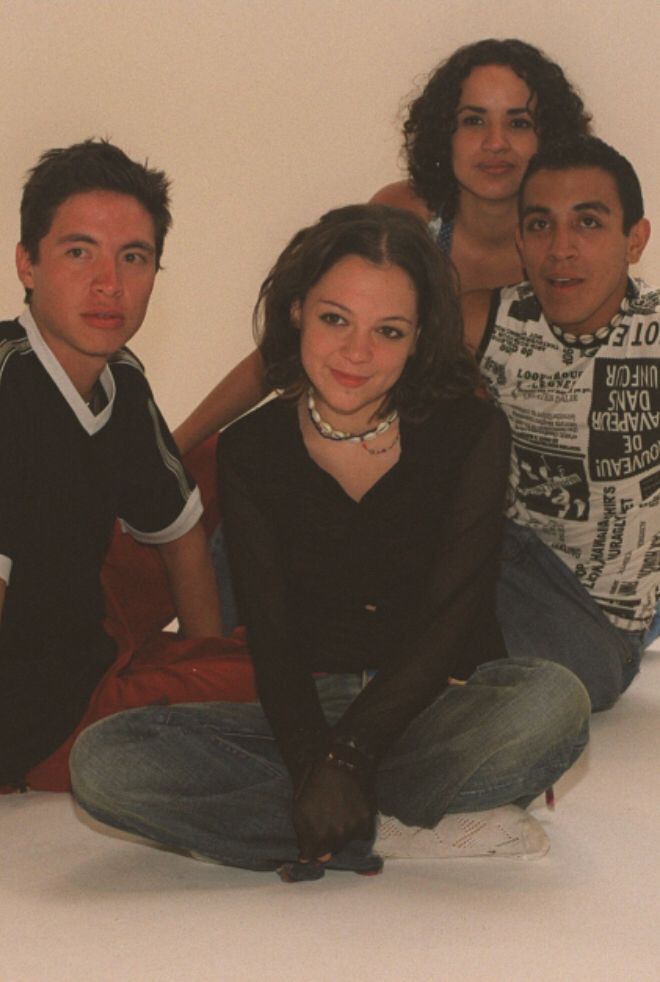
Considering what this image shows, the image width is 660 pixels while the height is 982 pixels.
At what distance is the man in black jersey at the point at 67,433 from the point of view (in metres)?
2.07

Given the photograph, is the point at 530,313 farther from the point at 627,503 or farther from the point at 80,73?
the point at 80,73

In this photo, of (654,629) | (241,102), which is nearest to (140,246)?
(654,629)

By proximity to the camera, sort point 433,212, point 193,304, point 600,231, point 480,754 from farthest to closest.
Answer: point 193,304 < point 433,212 < point 600,231 < point 480,754

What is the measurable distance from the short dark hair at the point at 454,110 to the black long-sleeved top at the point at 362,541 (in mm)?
895

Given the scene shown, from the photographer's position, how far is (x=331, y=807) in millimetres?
1689

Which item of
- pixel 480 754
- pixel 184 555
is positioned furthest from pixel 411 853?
pixel 184 555

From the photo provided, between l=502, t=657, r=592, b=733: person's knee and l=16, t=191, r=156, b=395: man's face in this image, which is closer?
l=502, t=657, r=592, b=733: person's knee

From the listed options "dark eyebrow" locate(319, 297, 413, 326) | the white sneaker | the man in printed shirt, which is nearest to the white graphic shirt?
the man in printed shirt

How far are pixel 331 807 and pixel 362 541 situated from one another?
381 mm

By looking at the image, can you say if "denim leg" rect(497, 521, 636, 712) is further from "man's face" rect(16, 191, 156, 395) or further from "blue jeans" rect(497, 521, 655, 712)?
"man's face" rect(16, 191, 156, 395)

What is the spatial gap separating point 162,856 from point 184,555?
54 centimetres

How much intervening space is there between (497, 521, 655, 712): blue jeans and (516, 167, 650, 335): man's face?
389mm

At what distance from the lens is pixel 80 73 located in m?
3.86

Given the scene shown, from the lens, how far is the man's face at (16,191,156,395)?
2.10m
